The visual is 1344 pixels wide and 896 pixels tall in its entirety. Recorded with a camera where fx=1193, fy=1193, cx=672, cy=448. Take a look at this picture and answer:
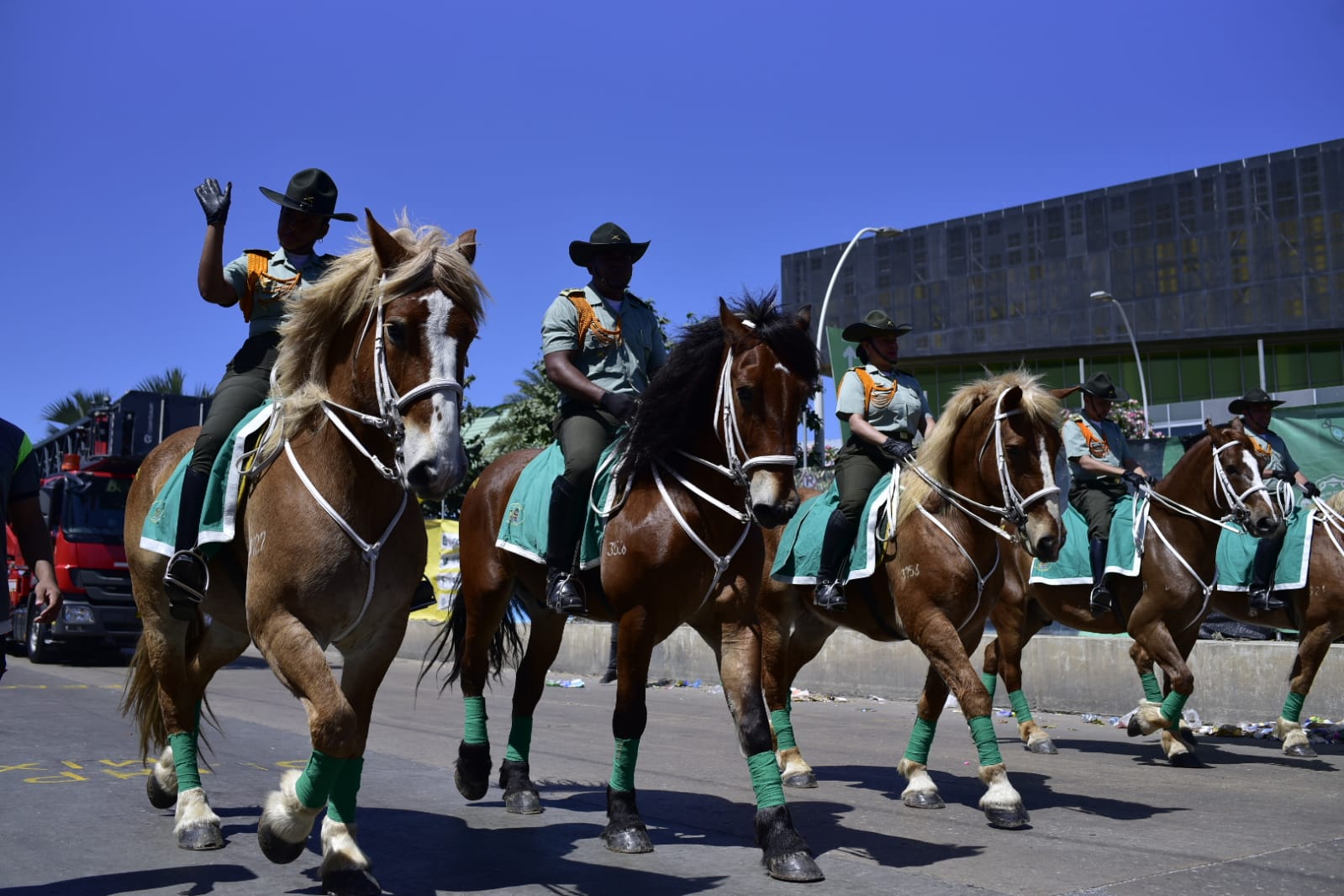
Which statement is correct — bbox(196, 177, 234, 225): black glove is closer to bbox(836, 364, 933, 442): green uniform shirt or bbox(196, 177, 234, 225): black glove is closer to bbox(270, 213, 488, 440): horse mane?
bbox(270, 213, 488, 440): horse mane

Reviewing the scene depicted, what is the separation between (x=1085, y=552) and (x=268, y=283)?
312 inches

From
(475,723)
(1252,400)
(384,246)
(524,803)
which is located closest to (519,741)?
(475,723)

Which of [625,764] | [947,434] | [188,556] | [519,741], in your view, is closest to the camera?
[188,556]

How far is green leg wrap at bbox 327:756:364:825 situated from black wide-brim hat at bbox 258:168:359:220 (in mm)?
2763

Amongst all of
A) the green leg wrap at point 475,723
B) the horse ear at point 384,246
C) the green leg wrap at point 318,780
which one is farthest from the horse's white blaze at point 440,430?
the green leg wrap at point 475,723

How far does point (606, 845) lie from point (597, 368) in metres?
2.73

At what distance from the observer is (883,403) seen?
8.54 metres

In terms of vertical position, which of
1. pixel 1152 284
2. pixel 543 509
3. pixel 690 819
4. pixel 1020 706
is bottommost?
pixel 690 819

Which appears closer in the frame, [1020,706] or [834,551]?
[834,551]

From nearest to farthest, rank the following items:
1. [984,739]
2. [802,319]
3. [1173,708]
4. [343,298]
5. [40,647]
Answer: [343,298], [802,319], [984,739], [1173,708], [40,647]

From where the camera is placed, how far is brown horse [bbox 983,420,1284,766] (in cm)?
1025

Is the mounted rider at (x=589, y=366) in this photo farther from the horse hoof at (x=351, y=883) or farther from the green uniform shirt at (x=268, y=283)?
the horse hoof at (x=351, y=883)

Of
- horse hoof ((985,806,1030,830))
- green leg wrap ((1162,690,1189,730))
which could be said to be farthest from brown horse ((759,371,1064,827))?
green leg wrap ((1162,690,1189,730))

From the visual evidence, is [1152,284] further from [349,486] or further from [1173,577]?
[349,486]
